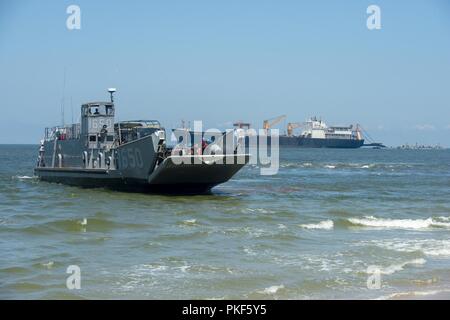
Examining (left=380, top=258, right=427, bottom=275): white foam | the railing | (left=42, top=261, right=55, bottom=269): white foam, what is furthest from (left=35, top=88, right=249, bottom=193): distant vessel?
(left=380, top=258, right=427, bottom=275): white foam

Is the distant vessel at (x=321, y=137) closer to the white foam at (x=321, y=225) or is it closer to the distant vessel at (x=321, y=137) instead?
the distant vessel at (x=321, y=137)

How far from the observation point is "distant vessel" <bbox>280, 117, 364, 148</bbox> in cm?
16675

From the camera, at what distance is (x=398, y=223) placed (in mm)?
24031

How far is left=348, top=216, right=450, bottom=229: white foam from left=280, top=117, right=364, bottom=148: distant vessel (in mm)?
141822

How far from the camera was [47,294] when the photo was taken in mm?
13727

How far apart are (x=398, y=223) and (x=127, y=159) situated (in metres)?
12.5

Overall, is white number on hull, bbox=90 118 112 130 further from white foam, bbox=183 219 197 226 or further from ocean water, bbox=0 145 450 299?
white foam, bbox=183 219 197 226

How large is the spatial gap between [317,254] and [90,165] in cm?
1925

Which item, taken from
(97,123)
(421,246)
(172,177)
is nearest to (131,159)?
(172,177)

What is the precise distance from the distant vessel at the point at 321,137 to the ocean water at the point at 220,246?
440ft

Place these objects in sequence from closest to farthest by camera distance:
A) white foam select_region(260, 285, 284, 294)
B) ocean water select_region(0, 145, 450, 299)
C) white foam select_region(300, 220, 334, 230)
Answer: white foam select_region(260, 285, 284, 294) < ocean water select_region(0, 145, 450, 299) < white foam select_region(300, 220, 334, 230)

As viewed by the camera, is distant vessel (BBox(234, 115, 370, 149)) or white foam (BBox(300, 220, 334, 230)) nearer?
white foam (BBox(300, 220, 334, 230))

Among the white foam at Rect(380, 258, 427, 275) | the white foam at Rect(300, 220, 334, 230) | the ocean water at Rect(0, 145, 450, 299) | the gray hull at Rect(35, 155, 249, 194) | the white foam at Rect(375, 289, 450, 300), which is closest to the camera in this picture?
the white foam at Rect(375, 289, 450, 300)

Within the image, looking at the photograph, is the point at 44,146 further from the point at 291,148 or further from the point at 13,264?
the point at 291,148
